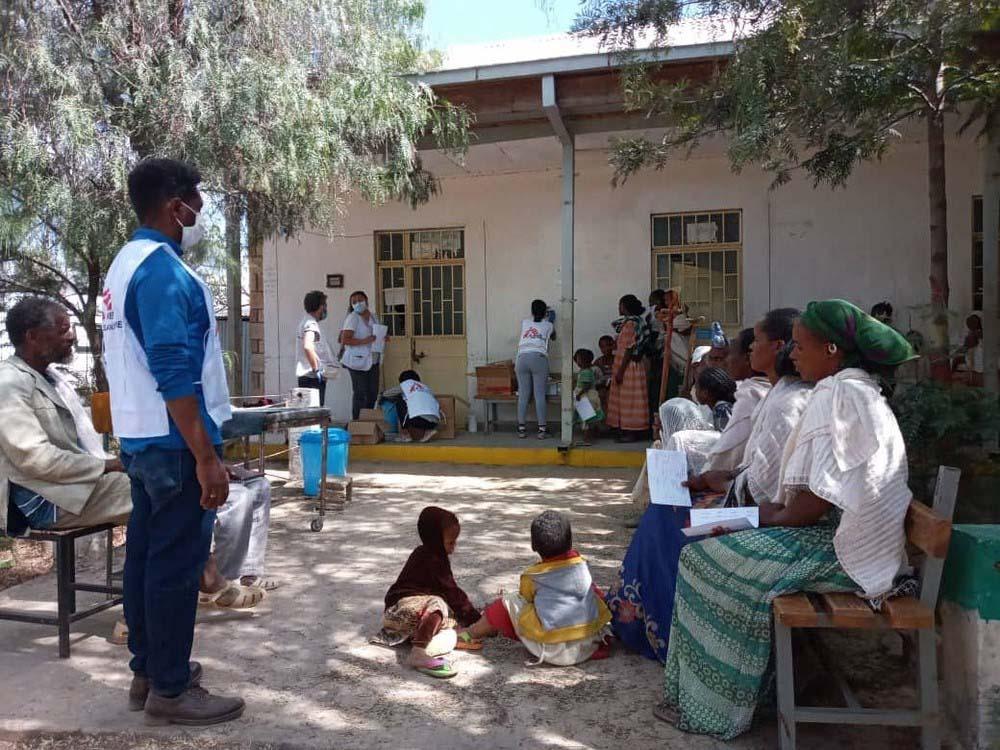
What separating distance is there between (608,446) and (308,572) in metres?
4.61

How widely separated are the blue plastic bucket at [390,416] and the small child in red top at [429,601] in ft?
19.8

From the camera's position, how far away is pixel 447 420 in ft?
31.6

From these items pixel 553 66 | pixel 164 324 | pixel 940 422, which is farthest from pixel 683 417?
pixel 553 66

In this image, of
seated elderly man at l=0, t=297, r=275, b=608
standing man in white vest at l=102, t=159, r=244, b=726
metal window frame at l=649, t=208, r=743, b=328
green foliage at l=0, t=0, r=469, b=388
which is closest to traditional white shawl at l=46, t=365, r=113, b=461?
seated elderly man at l=0, t=297, r=275, b=608

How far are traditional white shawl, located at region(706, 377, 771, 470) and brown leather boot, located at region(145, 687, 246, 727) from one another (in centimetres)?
229

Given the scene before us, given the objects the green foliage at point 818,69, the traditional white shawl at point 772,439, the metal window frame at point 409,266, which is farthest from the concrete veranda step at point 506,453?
the traditional white shawl at point 772,439

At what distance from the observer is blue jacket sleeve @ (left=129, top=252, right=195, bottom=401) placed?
98.7 inches

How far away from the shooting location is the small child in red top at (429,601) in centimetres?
327

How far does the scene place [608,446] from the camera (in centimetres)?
862

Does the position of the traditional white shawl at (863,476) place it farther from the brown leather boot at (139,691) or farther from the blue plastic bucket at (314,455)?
the blue plastic bucket at (314,455)

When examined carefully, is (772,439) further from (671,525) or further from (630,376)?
(630,376)

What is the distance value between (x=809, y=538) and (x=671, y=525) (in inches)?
27.9

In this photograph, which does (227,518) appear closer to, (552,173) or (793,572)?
(793,572)

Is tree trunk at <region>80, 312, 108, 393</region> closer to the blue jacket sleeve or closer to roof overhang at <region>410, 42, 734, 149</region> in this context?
roof overhang at <region>410, 42, 734, 149</region>
